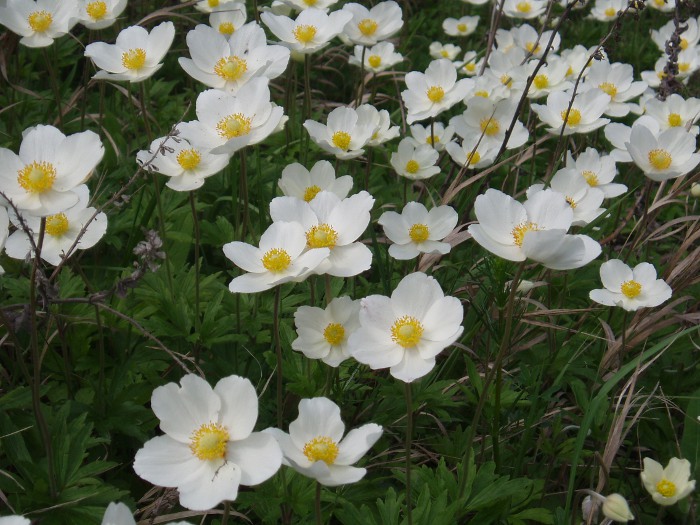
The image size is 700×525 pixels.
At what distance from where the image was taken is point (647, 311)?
9.39 feet

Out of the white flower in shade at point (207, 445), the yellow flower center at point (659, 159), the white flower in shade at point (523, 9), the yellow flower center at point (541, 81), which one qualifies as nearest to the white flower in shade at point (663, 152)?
the yellow flower center at point (659, 159)

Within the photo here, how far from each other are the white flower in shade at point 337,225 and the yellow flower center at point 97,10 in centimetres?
145

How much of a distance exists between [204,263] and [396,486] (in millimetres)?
1311

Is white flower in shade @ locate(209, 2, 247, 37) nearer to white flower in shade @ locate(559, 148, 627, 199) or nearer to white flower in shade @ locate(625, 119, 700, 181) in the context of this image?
white flower in shade @ locate(559, 148, 627, 199)

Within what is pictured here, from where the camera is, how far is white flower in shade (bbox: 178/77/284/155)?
243 centimetres

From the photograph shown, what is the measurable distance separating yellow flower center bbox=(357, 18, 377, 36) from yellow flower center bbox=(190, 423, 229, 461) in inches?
98.2

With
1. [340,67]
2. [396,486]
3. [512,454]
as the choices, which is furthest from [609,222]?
[340,67]

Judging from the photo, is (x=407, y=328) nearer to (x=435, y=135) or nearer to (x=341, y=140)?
(x=341, y=140)

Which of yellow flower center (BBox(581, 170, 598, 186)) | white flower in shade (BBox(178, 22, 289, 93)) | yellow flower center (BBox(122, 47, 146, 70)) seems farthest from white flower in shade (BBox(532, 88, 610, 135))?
yellow flower center (BBox(122, 47, 146, 70))

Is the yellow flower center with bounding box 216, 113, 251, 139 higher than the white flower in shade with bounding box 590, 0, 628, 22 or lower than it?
higher

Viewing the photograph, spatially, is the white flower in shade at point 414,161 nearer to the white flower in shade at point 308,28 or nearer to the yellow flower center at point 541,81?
the white flower in shade at point 308,28

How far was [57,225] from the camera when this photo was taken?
250 cm

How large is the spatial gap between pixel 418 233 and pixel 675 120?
6.17ft

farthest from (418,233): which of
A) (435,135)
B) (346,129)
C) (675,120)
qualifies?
(675,120)
